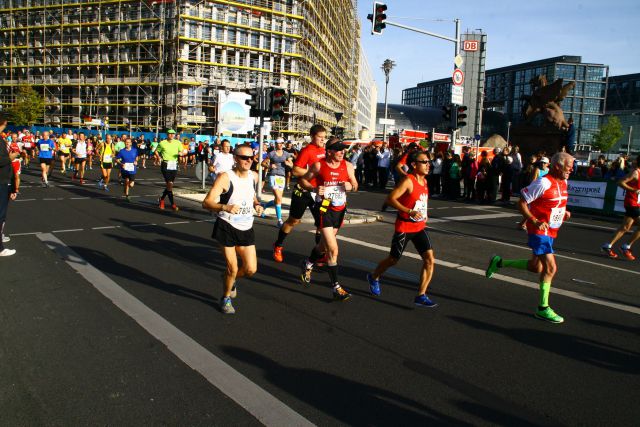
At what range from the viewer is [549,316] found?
17.3ft

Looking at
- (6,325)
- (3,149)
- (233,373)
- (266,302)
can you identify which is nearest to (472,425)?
(233,373)

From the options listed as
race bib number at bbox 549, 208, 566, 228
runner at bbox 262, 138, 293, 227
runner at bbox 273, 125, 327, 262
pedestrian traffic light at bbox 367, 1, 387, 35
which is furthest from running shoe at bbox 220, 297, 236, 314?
pedestrian traffic light at bbox 367, 1, 387, 35

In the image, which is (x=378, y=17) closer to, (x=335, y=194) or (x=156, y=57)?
(x=335, y=194)

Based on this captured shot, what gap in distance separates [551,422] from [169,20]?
5544 cm

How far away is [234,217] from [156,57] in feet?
173

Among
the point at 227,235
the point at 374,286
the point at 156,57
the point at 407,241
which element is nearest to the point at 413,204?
the point at 407,241

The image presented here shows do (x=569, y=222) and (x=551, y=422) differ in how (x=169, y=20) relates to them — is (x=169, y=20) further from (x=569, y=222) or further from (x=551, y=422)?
(x=551, y=422)

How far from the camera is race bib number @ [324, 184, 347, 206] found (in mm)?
6188

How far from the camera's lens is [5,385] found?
355 centimetres

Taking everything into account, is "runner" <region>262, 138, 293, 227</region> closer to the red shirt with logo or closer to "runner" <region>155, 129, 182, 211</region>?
"runner" <region>155, 129, 182, 211</region>

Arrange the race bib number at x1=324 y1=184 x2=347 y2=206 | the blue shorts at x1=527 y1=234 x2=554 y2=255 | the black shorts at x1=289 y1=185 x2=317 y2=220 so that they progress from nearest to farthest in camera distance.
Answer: the blue shorts at x1=527 y1=234 x2=554 y2=255 < the race bib number at x1=324 y1=184 x2=347 y2=206 < the black shorts at x1=289 y1=185 x2=317 y2=220

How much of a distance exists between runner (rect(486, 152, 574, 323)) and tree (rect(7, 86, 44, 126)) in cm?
6072

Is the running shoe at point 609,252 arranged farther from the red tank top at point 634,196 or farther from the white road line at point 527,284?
the white road line at point 527,284

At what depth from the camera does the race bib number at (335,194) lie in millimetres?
6188
